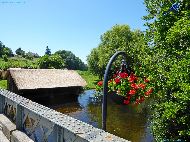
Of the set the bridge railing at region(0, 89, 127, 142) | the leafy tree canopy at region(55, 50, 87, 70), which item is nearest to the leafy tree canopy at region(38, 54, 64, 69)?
the leafy tree canopy at region(55, 50, 87, 70)

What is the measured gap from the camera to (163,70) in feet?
32.2

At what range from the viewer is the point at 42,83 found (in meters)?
37.4

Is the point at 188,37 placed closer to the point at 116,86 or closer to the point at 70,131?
the point at 116,86

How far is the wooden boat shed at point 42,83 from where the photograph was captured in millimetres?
35562

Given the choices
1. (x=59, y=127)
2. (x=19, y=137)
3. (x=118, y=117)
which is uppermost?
(x=59, y=127)

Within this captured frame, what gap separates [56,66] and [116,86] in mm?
66028

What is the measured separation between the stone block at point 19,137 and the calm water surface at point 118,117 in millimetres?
13193

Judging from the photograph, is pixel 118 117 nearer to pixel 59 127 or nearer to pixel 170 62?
pixel 170 62

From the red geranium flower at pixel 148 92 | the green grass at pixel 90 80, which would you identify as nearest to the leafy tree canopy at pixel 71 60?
the green grass at pixel 90 80

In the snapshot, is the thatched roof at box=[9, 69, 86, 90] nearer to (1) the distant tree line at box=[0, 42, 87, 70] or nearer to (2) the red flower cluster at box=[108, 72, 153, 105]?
(2) the red flower cluster at box=[108, 72, 153, 105]

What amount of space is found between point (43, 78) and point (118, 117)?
46.8 feet

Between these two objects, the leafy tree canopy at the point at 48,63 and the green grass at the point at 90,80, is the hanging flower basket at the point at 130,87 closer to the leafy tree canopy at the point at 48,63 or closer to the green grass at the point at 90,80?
the green grass at the point at 90,80

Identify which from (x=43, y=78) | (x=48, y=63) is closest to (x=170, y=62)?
(x=43, y=78)

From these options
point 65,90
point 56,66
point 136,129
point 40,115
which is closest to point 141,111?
point 136,129
